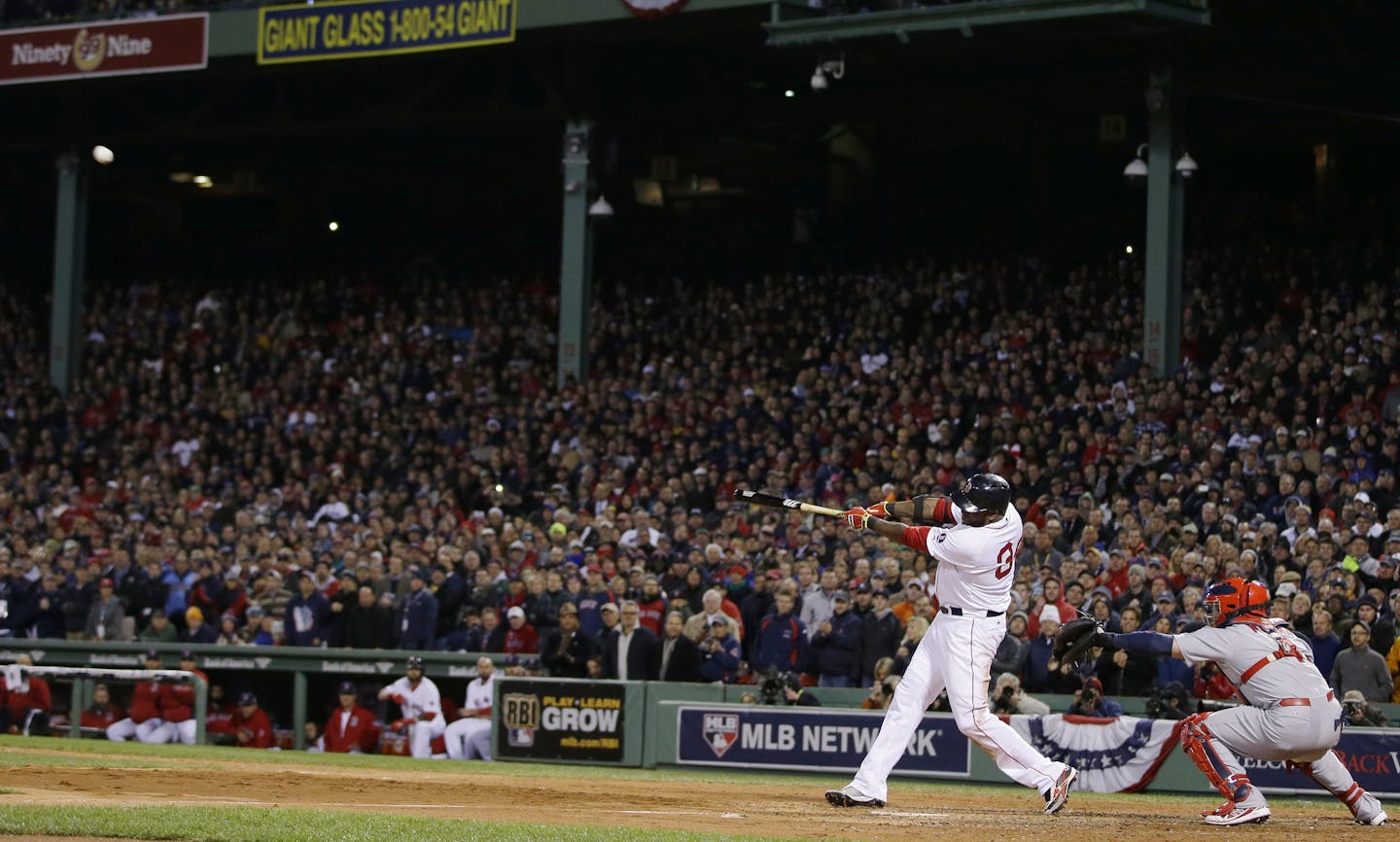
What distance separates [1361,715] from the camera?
49.2 feet

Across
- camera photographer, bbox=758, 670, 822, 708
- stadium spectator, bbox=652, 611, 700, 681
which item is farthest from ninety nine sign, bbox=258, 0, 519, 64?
camera photographer, bbox=758, 670, 822, 708

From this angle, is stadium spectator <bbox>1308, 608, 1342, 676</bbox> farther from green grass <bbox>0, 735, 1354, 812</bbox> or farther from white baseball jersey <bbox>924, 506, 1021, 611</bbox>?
white baseball jersey <bbox>924, 506, 1021, 611</bbox>

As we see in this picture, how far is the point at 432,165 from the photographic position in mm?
37906

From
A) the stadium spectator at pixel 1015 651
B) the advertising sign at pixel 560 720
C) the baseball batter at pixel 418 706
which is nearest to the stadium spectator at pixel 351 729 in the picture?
the baseball batter at pixel 418 706

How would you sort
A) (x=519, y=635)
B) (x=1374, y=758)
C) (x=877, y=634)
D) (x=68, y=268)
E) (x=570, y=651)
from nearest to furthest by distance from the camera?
1. (x=1374, y=758)
2. (x=877, y=634)
3. (x=570, y=651)
4. (x=519, y=635)
5. (x=68, y=268)

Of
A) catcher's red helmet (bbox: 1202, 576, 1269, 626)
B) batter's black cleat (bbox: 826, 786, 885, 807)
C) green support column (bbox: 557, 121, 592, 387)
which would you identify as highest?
green support column (bbox: 557, 121, 592, 387)

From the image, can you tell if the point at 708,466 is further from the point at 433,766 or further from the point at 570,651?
the point at 433,766

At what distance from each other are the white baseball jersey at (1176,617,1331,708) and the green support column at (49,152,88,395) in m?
24.4

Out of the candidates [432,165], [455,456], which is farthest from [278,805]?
[432,165]

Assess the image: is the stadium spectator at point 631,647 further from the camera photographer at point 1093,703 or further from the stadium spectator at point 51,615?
the stadium spectator at point 51,615

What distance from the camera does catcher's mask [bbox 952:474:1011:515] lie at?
11.5 m

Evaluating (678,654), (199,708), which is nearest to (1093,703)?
(678,654)

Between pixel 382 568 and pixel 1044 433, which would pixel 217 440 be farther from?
pixel 1044 433

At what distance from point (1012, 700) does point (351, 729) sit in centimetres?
724
